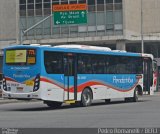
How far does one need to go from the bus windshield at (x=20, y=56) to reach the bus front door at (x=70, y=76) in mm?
2108

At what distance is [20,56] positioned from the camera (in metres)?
26.5

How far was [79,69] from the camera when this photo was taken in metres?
28.3

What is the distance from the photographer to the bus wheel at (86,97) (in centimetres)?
2861

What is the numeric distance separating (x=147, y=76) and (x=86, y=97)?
25.7 ft

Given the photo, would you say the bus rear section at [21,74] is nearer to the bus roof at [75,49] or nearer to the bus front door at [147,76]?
the bus roof at [75,49]

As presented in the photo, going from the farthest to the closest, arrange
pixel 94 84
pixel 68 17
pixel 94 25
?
pixel 94 25
pixel 68 17
pixel 94 84

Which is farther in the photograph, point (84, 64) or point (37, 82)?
point (84, 64)

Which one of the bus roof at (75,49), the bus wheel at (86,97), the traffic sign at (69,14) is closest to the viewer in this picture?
the bus roof at (75,49)

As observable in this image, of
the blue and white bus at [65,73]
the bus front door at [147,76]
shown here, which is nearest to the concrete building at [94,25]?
the bus front door at [147,76]

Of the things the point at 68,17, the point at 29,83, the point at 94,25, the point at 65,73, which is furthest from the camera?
the point at 94,25

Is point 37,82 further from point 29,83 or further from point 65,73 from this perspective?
point 65,73

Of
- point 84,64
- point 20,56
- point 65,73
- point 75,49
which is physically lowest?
point 65,73

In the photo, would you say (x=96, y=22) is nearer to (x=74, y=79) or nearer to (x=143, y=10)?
(x=143, y=10)

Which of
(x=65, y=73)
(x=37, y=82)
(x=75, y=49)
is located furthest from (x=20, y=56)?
(x=75, y=49)
